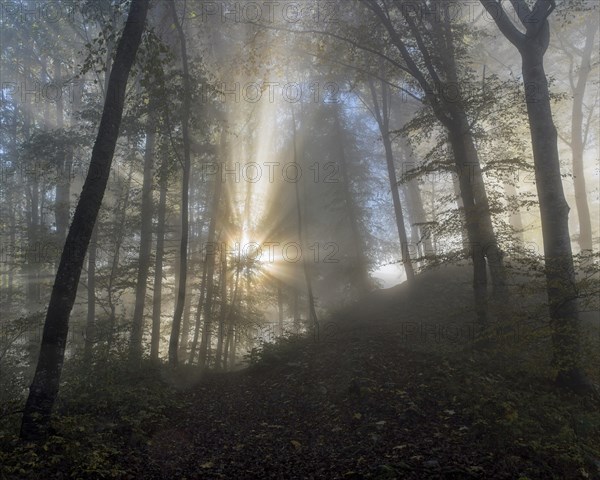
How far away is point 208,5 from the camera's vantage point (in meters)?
16.1

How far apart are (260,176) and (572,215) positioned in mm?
28661

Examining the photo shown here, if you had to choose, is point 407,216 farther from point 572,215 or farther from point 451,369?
point 451,369

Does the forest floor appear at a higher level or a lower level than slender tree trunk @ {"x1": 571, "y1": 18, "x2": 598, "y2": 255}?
lower

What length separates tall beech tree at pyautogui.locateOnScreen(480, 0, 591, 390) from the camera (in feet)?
23.8

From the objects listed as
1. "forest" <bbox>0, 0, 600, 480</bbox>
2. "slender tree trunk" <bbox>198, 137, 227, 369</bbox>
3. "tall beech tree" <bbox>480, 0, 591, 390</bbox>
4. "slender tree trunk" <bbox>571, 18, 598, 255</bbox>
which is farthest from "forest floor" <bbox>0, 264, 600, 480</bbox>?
"slender tree trunk" <bbox>571, 18, 598, 255</bbox>

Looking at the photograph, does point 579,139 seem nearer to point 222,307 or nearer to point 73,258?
point 222,307

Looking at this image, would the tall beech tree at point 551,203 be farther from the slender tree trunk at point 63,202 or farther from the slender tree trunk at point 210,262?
the slender tree trunk at point 63,202

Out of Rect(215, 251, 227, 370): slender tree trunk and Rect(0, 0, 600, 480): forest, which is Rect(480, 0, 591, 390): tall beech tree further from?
Rect(215, 251, 227, 370): slender tree trunk

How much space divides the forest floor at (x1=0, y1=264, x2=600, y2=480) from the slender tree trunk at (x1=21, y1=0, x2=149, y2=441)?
0.41 m

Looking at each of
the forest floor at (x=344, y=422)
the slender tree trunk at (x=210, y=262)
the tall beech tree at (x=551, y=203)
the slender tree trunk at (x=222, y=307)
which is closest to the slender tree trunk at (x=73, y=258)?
the forest floor at (x=344, y=422)

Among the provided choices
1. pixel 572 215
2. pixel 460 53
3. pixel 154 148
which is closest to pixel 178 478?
pixel 460 53

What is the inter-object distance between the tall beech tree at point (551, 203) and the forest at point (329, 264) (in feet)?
0.15

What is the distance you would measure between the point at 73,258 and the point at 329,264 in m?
16.9

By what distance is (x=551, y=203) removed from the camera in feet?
25.6
